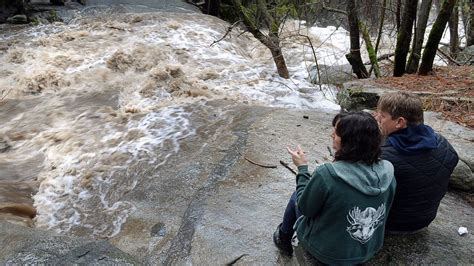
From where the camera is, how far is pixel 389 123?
2729 millimetres

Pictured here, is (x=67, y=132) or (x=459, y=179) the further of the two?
(x=67, y=132)

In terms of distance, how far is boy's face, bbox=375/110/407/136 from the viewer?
268cm

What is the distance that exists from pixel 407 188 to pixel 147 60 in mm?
7729

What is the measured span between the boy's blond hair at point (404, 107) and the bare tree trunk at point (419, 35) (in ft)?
16.2

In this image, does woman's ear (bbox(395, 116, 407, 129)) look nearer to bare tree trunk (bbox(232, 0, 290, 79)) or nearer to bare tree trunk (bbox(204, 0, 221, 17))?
bare tree trunk (bbox(232, 0, 290, 79))

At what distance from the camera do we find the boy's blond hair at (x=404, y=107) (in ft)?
8.69

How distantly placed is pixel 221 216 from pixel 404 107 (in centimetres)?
179

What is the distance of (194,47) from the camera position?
1058 cm

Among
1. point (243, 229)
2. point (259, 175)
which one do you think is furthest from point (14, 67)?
point (243, 229)

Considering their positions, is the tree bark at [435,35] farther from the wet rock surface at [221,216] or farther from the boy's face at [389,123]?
the boy's face at [389,123]

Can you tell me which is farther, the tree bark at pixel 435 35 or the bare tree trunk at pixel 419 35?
the bare tree trunk at pixel 419 35

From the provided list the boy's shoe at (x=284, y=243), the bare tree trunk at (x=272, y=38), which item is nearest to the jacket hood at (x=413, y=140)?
the boy's shoe at (x=284, y=243)

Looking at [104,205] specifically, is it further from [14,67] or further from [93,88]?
[14,67]

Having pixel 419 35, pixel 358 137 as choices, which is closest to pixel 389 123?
pixel 358 137
